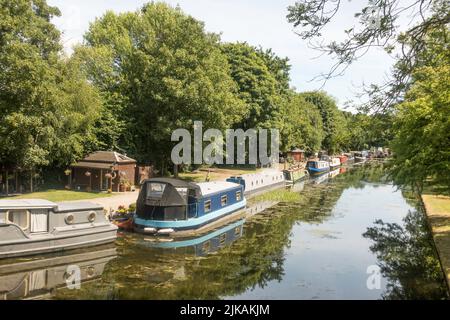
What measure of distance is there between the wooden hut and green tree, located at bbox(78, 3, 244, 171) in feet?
16.8

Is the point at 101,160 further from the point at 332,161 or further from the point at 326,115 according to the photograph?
the point at 326,115

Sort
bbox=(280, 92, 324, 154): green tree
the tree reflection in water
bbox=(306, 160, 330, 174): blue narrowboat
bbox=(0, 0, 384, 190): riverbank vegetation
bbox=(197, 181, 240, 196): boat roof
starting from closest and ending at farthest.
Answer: the tree reflection in water → bbox=(197, 181, 240, 196): boat roof → bbox=(0, 0, 384, 190): riverbank vegetation → bbox=(306, 160, 330, 174): blue narrowboat → bbox=(280, 92, 324, 154): green tree

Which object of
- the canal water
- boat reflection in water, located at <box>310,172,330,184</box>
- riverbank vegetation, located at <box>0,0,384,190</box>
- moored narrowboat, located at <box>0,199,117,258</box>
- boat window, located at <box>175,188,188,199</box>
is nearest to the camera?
the canal water

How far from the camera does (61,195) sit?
2770cm

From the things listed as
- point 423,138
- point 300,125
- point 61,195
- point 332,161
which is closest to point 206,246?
point 423,138

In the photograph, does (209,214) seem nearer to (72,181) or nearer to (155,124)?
(72,181)

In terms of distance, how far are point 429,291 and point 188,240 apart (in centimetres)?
1120

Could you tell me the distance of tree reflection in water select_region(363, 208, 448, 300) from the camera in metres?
14.6

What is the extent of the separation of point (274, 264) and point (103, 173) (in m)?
17.7

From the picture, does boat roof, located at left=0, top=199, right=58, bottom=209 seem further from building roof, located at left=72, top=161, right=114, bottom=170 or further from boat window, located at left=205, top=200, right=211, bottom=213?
building roof, located at left=72, top=161, right=114, bottom=170

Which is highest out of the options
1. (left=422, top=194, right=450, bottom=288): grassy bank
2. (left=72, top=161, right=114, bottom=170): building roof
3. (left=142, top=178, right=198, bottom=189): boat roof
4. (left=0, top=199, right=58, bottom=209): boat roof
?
(left=72, top=161, right=114, bottom=170): building roof

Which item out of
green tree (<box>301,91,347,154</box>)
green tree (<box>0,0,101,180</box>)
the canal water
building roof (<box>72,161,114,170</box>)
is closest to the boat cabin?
the canal water

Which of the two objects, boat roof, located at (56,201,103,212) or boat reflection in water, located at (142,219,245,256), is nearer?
boat roof, located at (56,201,103,212)
